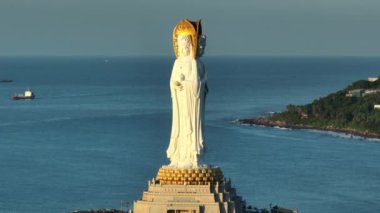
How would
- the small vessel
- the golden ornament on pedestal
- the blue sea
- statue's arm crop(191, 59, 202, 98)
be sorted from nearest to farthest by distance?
the golden ornament on pedestal < statue's arm crop(191, 59, 202, 98) < the blue sea < the small vessel

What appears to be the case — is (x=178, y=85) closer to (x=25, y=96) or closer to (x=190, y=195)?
(x=190, y=195)

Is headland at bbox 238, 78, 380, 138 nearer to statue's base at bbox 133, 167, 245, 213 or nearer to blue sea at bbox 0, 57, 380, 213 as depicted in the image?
blue sea at bbox 0, 57, 380, 213

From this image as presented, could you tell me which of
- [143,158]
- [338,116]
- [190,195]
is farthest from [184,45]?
[338,116]

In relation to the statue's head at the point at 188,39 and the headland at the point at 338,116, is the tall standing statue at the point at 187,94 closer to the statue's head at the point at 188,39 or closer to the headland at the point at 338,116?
the statue's head at the point at 188,39

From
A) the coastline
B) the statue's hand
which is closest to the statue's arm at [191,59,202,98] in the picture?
the statue's hand

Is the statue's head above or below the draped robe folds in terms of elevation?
above

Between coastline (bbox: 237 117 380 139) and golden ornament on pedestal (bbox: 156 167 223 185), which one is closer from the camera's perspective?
golden ornament on pedestal (bbox: 156 167 223 185)

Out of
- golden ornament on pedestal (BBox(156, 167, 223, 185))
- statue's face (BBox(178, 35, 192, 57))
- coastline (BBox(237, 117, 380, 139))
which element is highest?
coastline (BBox(237, 117, 380, 139))

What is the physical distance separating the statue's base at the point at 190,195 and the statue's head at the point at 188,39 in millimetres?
2963

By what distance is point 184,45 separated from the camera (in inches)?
1633

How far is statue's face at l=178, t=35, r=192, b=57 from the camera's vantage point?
1630 inches

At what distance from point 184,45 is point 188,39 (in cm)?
19

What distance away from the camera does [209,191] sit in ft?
131

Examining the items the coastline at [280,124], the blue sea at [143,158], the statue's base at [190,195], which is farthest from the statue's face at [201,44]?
the coastline at [280,124]
